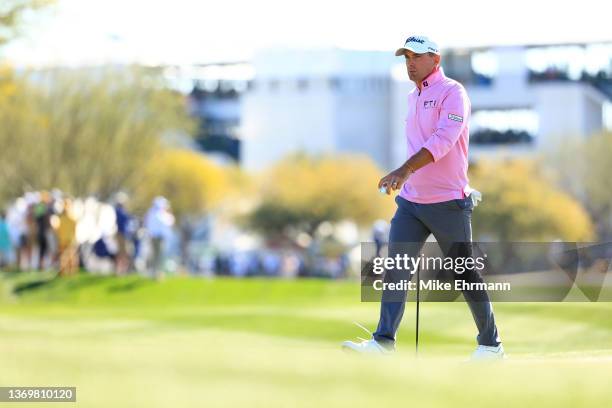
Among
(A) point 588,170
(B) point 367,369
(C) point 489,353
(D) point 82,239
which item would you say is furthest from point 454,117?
(A) point 588,170

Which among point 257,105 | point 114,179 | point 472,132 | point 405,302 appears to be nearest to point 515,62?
point 472,132

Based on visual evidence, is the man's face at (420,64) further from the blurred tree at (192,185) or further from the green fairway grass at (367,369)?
the blurred tree at (192,185)

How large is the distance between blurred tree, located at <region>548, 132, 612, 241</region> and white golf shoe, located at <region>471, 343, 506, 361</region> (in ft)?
245

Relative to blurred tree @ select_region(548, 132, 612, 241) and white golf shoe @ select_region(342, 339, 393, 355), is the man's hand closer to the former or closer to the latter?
white golf shoe @ select_region(342, 339, 393, 355)

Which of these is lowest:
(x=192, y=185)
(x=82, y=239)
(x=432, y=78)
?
(x=192, y=185)

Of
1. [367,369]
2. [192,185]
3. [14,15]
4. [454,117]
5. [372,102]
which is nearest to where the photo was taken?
[367,369]

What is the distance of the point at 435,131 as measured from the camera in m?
8.10

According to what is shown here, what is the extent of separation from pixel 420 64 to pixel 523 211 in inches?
2693

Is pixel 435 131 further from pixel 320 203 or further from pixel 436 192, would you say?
pixel 320 203

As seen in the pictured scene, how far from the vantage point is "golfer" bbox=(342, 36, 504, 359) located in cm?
820

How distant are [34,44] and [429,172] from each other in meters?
19.9

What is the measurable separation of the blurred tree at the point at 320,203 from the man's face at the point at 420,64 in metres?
76.5

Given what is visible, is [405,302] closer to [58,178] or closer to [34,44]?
[34,44]

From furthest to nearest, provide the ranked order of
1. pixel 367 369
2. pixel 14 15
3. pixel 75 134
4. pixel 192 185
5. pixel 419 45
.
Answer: pixel 192 185 < pixel 75 134 < pixel 14 15 < pixel 419 45 < pixel 367 369
